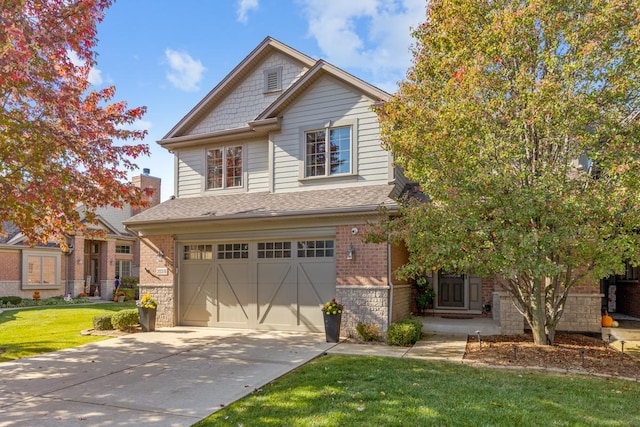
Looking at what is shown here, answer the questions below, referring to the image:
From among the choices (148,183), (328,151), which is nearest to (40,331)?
(328,151)

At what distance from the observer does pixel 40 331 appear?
499 inches

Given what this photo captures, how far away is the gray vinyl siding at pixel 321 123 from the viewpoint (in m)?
11.5

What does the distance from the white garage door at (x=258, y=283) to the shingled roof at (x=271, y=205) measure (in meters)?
0.99

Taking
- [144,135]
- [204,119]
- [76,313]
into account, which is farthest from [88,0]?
[76,313]

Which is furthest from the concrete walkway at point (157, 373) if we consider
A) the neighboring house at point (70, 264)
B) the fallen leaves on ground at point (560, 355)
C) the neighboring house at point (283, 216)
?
the neighboring house at point (70, 264)

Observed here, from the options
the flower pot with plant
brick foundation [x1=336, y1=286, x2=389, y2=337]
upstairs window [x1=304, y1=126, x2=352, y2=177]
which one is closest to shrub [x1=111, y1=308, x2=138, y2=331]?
brick foundation [x1=336, y1=286, x2=389, y2=337]

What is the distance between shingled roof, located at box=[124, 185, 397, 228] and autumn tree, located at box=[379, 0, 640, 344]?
178 centimetres

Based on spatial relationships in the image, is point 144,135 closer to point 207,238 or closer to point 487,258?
point 207,238

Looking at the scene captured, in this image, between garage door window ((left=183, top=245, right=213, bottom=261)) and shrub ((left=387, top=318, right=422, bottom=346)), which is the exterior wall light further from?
garage door window ((left=183, top=245, right=213, bottom=261))

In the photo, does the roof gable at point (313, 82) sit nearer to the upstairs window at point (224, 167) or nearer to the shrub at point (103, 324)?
the upstairs window at point (224, 167)

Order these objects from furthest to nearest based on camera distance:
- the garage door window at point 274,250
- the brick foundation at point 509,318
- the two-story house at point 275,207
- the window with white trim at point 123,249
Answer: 1. the window with white trim at point 123,249
2. the garage door window at point 274,250
3. the two-story house at point 275,207
4. the brick foundation at point 509,318

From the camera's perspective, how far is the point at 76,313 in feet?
57.3

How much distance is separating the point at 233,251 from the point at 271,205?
6.15 ft

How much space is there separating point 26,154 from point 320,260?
6778 millimetres
